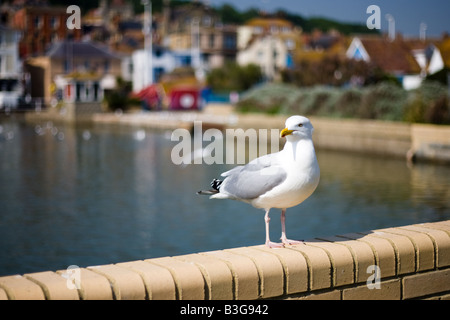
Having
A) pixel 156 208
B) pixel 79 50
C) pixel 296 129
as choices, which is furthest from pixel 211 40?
pixel 296 129

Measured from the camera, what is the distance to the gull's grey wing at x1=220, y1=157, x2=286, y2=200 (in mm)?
4887

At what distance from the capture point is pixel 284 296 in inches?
167

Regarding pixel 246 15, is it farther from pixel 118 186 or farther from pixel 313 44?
pixel 118 186

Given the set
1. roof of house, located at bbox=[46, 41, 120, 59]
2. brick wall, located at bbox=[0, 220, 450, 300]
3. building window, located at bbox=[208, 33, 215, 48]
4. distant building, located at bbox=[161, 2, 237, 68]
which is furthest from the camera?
building window, located at bbox=[208, 33, 215, 48]

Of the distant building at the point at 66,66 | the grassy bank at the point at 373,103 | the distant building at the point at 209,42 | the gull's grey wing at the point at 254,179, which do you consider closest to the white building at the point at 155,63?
the distant building at the point at 209,42

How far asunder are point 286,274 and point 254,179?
3.32 feet

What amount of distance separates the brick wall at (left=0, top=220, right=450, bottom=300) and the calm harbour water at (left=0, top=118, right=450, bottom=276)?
6.62 meters

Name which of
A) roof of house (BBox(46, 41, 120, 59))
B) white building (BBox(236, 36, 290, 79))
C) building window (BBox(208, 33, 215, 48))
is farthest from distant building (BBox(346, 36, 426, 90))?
building window (BBox(208, 33, 215, 48))

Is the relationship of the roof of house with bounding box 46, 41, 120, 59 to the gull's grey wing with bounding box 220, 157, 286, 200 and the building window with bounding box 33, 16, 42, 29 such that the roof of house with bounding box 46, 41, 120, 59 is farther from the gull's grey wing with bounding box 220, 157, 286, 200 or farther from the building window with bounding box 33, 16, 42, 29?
the gull's grey wing with bounding box 220, 157, 286, 200

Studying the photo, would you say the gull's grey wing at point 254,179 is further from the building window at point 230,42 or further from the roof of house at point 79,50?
the building window at point 230,42

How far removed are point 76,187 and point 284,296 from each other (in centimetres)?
1555

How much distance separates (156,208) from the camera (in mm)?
15516

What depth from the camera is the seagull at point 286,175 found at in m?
4.74
